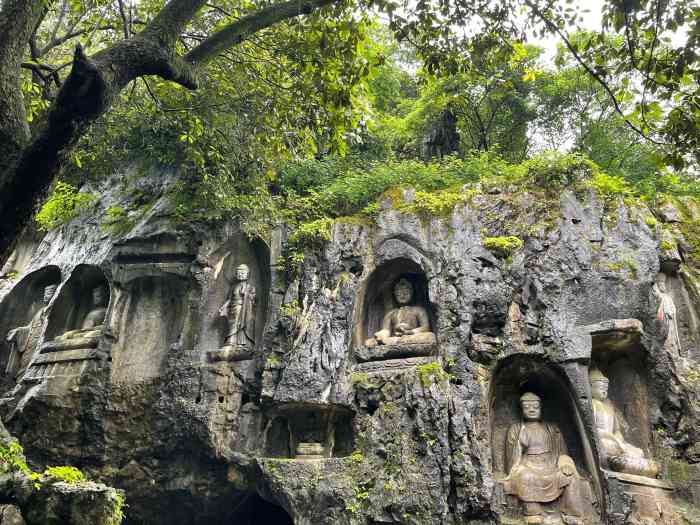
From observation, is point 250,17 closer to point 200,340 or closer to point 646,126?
point 646,126

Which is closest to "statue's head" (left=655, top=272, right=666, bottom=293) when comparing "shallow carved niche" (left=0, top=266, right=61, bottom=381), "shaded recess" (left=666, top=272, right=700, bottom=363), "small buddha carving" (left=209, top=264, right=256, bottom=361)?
"shaded recess" (left=666, top=272, right=700, bottom=363)

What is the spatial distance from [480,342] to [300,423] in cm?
328

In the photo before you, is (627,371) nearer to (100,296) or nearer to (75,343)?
(75,343)

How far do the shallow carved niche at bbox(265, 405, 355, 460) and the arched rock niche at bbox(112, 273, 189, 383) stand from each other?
295 centimetres

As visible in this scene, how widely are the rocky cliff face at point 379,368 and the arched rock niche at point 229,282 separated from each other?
0.04 m

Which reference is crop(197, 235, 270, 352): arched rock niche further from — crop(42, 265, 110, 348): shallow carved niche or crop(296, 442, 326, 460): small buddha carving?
crop(296, 442, 326, 460): small buddha carving

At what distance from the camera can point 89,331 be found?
12.3m

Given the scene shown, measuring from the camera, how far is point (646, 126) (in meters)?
6.38

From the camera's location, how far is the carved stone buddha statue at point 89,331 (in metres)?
11.9

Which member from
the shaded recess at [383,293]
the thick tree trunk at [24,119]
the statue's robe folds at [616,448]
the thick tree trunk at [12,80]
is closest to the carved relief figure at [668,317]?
the statue's robe folds at [616,448]

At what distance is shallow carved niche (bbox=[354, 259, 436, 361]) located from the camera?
1052cm

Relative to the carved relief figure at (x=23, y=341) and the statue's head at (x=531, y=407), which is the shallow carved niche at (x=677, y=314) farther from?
the carved relief figure at (x=23, y=341)

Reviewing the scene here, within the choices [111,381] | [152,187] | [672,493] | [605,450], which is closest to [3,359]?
[111,381]

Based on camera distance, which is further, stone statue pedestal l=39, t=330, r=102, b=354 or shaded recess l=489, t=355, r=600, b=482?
stone statue pedestal l=39, t=330, r=102, b=354
